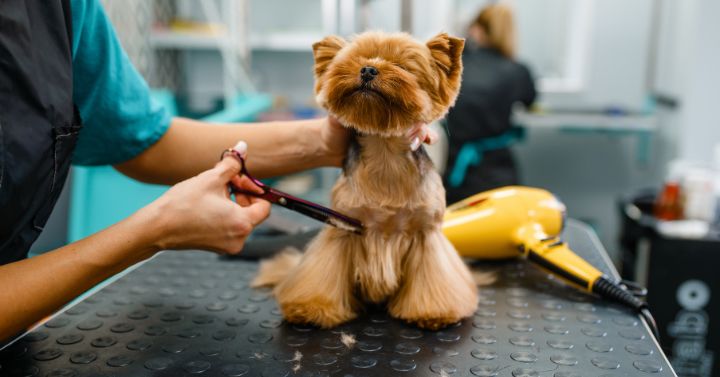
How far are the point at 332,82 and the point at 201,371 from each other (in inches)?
15.7

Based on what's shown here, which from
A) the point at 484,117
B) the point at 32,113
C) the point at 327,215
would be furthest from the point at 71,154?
the point at 484,117

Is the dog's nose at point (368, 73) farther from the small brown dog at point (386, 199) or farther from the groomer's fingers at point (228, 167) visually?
the groomer's fingers at point (228, 167)

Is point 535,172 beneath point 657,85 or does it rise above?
beneath

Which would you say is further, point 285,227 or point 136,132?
point 285,227

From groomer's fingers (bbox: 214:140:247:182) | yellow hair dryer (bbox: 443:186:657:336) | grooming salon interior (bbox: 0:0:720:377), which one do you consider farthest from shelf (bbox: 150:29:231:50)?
groomer's fingers (bbox: 214:140:247:182)

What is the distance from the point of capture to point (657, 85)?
312 cm

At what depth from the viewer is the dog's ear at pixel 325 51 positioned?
814mm

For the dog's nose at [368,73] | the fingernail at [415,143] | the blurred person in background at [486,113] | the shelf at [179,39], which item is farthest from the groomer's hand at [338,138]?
the shelf at [179,39]

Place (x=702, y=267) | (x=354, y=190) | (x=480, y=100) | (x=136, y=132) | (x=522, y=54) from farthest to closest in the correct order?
(x=522, y=54) < (x=480, y=100) < (x=702, y=267) < (x=136, y=132) < (x=354, y=190)

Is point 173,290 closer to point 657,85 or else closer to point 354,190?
point 354,190

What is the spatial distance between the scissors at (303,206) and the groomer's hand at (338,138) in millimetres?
131

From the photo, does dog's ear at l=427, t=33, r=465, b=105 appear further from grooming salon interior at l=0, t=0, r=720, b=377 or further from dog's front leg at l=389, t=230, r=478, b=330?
dog's front leg at l=389, t=230, r=478, b=330

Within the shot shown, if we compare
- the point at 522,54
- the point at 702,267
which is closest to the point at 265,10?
the point at 522,54

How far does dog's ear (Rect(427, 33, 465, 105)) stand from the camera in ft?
2.55
